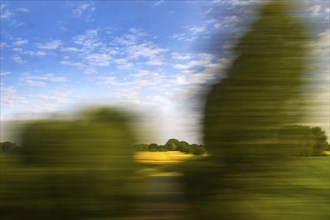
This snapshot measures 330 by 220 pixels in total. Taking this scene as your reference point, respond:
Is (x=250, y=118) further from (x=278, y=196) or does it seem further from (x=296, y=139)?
(x=278, y=196)

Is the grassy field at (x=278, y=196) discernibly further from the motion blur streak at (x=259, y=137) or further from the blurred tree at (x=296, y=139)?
the blurred tree at (x=296, y=139)

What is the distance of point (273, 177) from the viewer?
5395mm

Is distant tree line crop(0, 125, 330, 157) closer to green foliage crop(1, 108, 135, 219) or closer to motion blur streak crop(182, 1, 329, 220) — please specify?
motion blur streak crop(182, 1, 329, 220)

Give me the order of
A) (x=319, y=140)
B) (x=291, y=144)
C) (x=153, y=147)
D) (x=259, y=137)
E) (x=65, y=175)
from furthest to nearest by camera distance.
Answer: (x=319, y=140)
(x=153, y=147)
(x=291, y=144)
(x=259, y=137)
(x=65, y=175)

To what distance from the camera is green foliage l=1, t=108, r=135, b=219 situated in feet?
17.0

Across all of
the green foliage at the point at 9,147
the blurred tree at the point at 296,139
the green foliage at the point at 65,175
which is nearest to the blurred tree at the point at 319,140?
the blurred tree at the point at 296,139

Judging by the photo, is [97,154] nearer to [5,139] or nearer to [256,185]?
[5,139]

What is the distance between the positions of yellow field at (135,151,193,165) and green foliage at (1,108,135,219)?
13.3 inches

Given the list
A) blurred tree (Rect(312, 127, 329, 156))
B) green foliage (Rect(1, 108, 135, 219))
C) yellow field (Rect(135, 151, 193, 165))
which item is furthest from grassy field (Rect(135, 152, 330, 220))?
green foliage (Rect(1, 108, 135, 219))

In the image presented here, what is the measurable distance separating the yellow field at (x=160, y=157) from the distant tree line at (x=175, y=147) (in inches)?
2.6

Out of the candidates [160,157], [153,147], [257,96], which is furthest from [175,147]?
[257,96]

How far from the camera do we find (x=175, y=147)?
5.93m

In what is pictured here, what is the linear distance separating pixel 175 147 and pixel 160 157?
0.25 meters

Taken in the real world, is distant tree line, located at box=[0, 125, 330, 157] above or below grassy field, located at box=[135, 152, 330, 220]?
above
